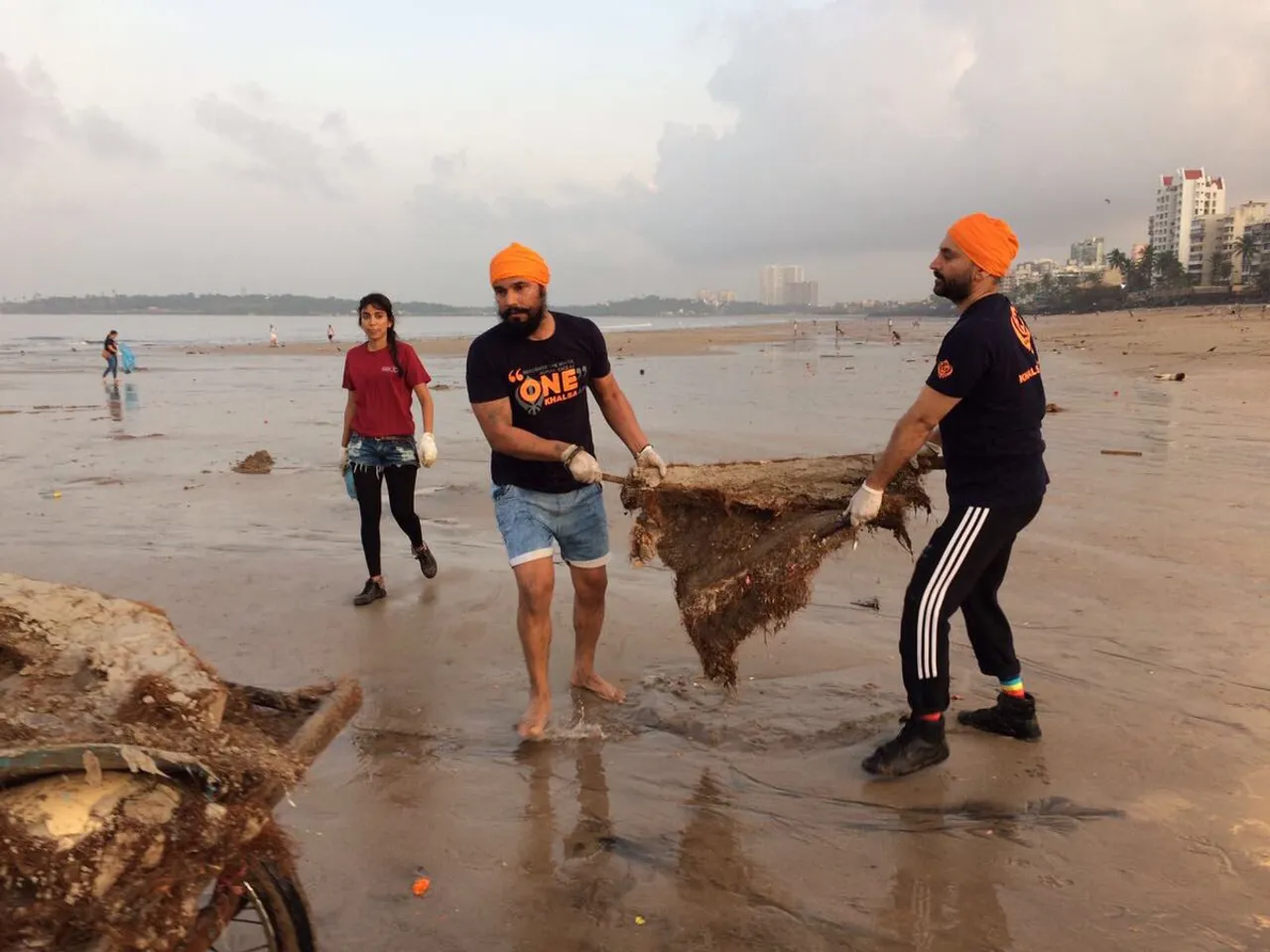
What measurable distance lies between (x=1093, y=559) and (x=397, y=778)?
204 inches

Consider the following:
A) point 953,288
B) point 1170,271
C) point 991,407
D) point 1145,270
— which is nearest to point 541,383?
point 953,288

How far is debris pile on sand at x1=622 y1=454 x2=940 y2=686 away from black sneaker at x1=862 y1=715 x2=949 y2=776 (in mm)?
678

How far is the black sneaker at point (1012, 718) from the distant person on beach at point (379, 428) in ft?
12.4

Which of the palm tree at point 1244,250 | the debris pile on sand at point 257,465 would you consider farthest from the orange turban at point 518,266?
the palm tree at point 1244,250

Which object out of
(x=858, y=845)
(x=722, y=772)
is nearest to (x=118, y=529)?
(x=722, y=772)

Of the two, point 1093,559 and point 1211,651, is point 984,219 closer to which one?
point 1211,651

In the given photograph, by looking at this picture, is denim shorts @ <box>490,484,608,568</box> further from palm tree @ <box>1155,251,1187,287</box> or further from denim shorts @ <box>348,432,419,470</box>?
palm tree @ <box>1155,251,1187,287</box>

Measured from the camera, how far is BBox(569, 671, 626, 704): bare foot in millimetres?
4508

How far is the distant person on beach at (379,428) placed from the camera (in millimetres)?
5973

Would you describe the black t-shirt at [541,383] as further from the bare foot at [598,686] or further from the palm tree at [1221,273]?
the palm tree at [1221,273]

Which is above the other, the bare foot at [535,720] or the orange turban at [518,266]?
the orange turban at [518,266]

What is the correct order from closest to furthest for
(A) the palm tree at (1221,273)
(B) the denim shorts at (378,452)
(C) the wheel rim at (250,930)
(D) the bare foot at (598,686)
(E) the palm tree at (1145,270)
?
(C) the wheel rim at (250,930)
(D) the bare foot at (598,686)
(B) the denim shorts at (378,452)
(A) the palm tree at (1221,273)
(E) the palm tree at (1145,270)

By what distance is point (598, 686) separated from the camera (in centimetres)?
456

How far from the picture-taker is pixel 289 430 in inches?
562
